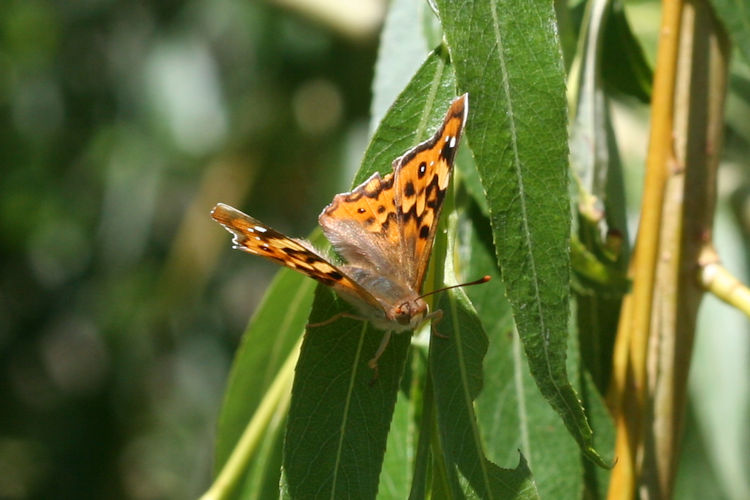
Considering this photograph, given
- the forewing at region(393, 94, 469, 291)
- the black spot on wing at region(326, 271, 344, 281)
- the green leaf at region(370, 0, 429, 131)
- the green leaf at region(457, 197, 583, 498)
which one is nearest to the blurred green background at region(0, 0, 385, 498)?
the green leaf at region(370, 0, 429, 131)

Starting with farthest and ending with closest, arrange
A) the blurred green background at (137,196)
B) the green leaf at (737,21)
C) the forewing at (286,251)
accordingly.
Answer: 1. the blurred green background at (137,196)
2. the green leaf at (737,21)
3. the forewing at (286,251)

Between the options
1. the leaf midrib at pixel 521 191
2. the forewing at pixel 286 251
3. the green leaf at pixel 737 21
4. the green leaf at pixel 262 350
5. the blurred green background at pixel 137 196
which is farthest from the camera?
the blurred green background at pixel 137 196

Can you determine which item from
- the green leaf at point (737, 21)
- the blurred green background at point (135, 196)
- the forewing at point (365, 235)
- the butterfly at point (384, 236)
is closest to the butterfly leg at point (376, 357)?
the butterfly at point (384, 236)

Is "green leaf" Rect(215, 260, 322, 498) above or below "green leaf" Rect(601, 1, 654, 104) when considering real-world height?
below

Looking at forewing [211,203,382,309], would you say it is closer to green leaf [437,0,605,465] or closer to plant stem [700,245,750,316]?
green leaf [437,0,605,465]

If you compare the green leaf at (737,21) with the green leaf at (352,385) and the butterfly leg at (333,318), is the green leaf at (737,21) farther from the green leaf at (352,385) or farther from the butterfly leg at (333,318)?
the butterfly leg at (333,318)

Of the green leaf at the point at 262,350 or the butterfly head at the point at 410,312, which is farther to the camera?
the green leaf at the point at 262,350
